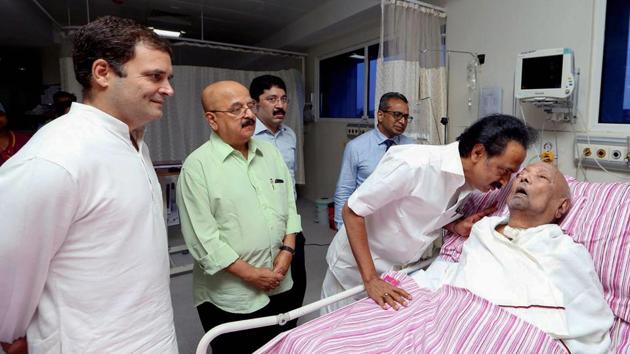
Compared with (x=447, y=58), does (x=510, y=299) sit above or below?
below

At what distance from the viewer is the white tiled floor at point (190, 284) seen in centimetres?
214

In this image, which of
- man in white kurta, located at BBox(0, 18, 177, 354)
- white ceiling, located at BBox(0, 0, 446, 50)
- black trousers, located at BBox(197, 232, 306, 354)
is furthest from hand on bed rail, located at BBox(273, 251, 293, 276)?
white ceiling, located at BBox(0, 0, 446, 50)

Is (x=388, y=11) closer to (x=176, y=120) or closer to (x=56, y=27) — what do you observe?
(x=176, y=120)

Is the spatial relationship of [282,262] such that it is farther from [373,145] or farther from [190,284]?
[190,284]

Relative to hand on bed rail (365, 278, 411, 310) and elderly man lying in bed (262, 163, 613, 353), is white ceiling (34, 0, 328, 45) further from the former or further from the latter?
hand on bed rail (365, 278, 411, 310)

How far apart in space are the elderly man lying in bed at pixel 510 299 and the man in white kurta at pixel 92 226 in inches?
16.4

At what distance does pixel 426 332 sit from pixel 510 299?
29 cm

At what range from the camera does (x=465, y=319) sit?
1.06 metres

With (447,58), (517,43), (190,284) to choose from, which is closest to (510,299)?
(517,43)

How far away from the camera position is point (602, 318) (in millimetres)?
1076

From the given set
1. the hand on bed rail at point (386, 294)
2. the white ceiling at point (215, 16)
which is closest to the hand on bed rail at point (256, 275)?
the hand on bed rail at point (386, 294)

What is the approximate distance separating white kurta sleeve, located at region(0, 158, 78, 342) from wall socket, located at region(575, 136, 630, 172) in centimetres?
236

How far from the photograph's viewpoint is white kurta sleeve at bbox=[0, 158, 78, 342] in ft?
2.27

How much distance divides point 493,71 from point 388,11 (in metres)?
0.82
